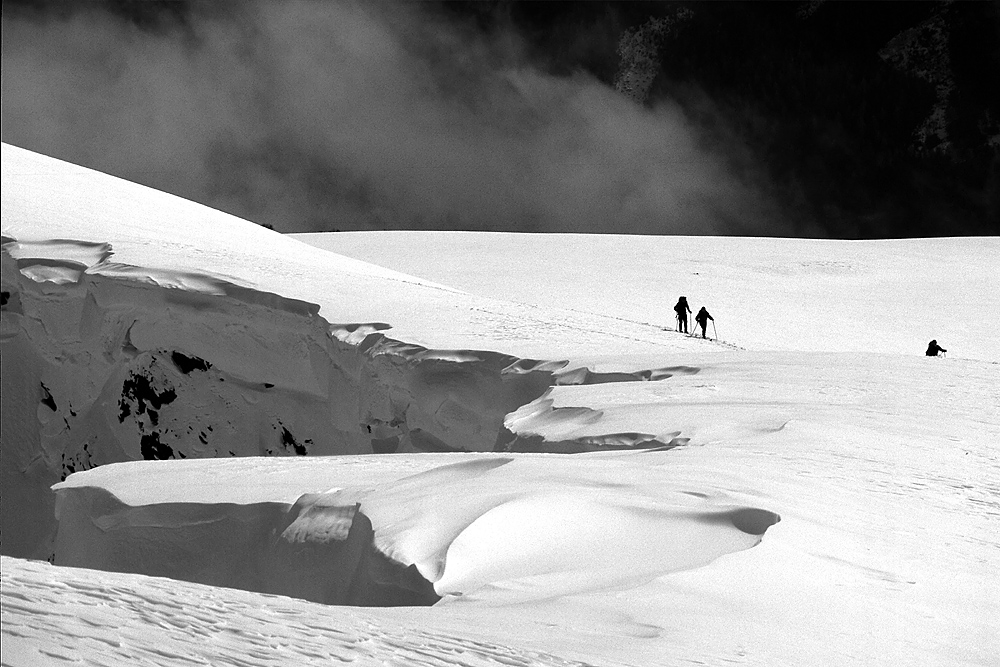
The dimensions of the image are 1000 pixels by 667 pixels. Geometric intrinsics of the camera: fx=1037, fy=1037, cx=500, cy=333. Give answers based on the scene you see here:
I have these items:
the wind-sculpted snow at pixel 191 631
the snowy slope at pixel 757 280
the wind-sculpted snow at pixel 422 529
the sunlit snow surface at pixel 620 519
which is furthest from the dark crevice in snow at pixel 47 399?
the wind-sculpted snow at pixel 191 631

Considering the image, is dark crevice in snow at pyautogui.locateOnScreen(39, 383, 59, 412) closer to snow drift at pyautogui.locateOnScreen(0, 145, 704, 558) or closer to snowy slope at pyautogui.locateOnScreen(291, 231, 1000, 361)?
snow drift at pyautogui.locateOnScreen(0, 145, 704, 558)

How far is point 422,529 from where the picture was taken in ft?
12.8

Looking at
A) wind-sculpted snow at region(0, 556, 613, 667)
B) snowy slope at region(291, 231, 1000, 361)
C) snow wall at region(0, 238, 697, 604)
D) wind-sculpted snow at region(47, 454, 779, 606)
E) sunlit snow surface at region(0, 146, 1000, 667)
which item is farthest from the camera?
snowy slope at region(291, 231, 1000, 361)

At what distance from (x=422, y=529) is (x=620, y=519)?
2.54 ft

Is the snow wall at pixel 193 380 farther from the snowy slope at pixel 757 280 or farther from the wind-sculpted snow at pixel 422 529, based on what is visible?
the snowy slope at pixel 757 280

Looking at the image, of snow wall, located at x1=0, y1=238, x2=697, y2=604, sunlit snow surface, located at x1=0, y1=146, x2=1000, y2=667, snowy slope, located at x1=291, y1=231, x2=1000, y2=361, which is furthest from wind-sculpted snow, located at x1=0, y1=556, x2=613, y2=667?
snowy slope, located at x1=291, y1=231, x2=1000, y2=361

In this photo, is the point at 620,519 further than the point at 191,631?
Yes

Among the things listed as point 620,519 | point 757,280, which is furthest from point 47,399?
point 757,280

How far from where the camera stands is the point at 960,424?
6578mm

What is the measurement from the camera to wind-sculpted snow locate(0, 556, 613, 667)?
2.17m

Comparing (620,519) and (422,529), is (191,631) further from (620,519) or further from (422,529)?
(620,519)

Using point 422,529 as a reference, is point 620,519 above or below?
above

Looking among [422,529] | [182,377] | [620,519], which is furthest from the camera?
[182,377]

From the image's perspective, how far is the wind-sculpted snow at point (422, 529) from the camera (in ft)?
11.9
